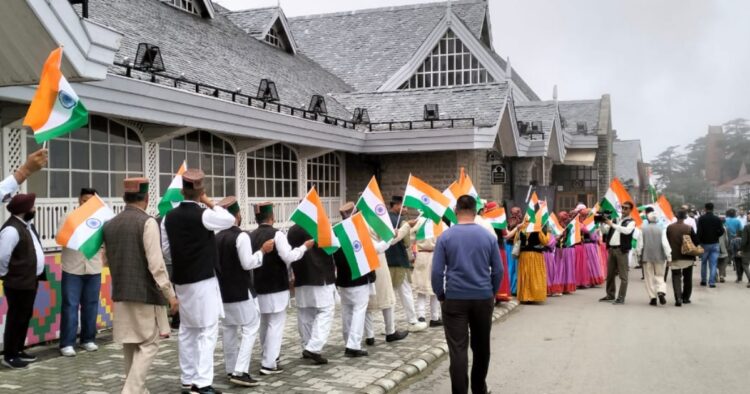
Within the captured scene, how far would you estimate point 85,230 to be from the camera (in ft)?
19.6

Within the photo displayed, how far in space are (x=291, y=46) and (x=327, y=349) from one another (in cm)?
1436

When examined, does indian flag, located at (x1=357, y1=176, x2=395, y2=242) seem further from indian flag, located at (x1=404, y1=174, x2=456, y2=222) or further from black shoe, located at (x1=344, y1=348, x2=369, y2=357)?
black shoe, located at (x1=344, y1=348, x2=369, y2=357)

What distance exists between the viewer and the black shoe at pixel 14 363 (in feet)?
24.8

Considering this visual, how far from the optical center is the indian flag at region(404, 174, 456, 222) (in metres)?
9.43

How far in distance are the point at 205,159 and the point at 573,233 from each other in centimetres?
791

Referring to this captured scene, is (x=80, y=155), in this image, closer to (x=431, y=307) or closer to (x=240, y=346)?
(x=240, y=346)

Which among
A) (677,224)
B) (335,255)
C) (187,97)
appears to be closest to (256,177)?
(187,97)

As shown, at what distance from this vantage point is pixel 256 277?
7363 millimetres

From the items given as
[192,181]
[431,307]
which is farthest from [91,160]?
[431,307]

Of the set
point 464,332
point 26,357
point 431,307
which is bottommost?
point 26,357

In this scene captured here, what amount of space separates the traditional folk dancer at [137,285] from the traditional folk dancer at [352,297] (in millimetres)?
2852

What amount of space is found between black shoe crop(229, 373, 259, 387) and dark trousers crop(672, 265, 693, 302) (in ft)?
29.5

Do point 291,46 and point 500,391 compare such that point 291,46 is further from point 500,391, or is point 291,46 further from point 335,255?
point 500,391

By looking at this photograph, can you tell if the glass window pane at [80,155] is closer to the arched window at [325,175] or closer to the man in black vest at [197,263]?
the man in black vest at [197,263]
